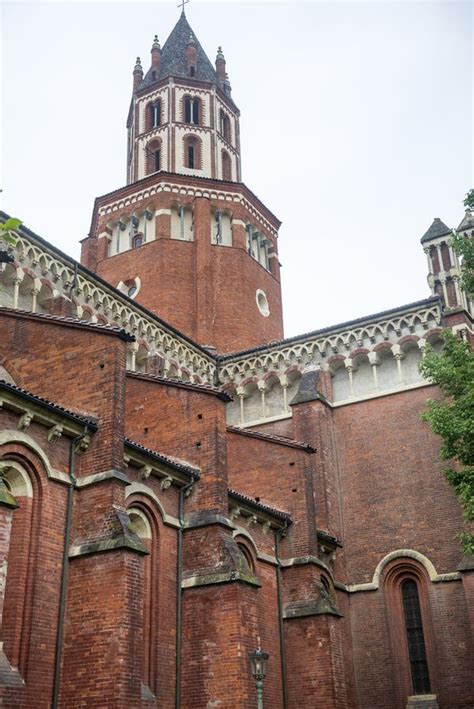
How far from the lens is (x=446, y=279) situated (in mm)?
A: 30141

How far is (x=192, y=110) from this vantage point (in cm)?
4172

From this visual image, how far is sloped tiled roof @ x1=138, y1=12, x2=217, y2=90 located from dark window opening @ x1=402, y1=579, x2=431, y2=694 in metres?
28.3

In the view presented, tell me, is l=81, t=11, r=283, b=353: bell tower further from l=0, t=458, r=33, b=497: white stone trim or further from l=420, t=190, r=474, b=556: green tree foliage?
l=0, t=458, r=33, b=497: white stone trim

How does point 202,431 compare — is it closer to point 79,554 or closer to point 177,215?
point 79,554

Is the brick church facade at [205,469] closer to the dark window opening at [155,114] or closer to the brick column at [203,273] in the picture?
the brick column at [203,273]

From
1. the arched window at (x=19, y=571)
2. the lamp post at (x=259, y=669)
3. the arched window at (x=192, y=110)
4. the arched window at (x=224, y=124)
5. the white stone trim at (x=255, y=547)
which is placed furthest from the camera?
the arched window at (x=224, y=124)

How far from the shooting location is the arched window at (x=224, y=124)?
4231 cm

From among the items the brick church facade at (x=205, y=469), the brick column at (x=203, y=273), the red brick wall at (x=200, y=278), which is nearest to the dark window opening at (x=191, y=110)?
the brick church facade at (x=205, y=469)

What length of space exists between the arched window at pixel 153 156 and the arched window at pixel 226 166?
3.29 meters

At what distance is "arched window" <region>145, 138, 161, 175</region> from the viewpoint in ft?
132

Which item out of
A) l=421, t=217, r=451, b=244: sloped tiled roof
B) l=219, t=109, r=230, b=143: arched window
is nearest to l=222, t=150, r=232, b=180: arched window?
l=219, t=109, r=230, b=143: arched window

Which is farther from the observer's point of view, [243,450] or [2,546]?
[243,450]

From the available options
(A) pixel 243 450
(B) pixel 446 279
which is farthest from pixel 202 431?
(B) pixel 446 279

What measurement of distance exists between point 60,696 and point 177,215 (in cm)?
2583
